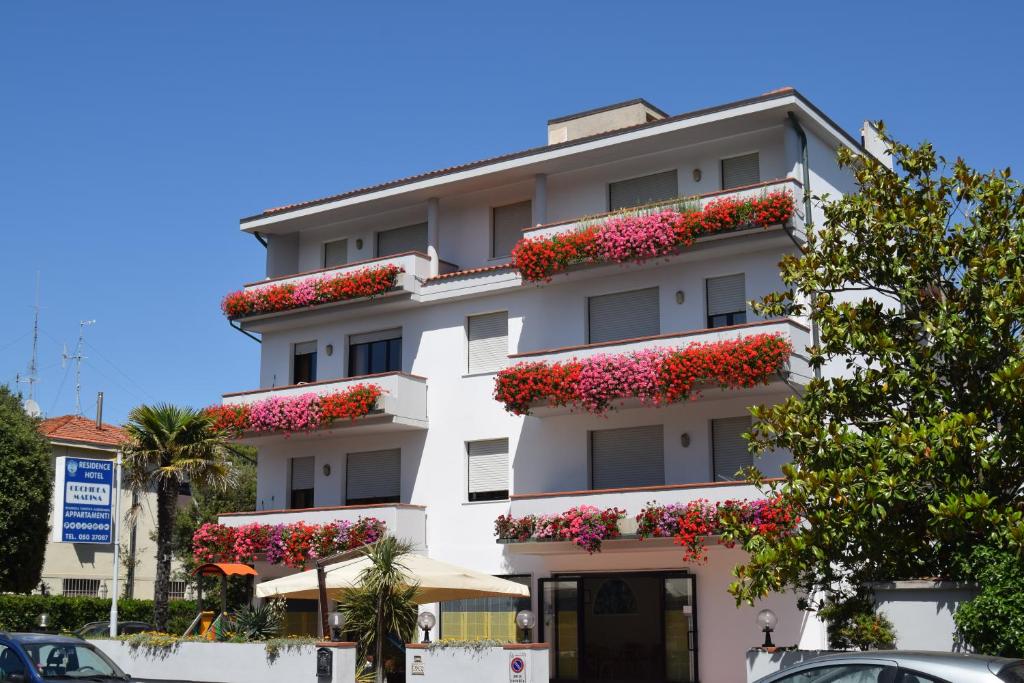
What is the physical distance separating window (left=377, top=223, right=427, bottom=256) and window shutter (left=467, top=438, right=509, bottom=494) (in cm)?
625

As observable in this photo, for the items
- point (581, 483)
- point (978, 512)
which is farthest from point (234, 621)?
point (978, 512)

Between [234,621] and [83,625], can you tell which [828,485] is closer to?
[234,621]

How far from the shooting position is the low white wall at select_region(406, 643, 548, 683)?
20906 mm

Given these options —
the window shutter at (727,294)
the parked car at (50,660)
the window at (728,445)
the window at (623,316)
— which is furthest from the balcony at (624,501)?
the parked car at (50,660)

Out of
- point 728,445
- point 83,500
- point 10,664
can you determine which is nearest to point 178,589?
point 83,500

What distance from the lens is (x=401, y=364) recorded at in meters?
32.0

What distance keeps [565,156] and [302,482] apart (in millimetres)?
11759

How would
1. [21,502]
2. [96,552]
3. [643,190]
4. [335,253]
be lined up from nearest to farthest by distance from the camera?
[643,190], [335,253], [21,502], [96,552]

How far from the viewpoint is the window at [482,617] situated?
28.5 metres

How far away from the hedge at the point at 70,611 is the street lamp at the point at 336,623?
16.5 meters

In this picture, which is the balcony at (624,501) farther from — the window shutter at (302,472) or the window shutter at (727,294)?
the window shutter at (302,472)

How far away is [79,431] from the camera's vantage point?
51.9 metres

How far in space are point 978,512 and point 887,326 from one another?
11.7 ft

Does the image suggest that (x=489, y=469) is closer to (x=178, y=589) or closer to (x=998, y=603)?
(x=998, y=603)
